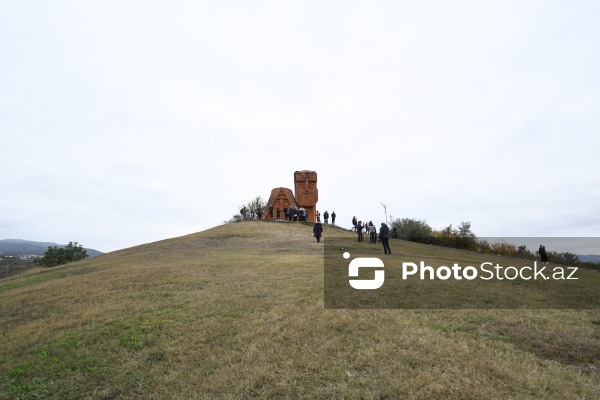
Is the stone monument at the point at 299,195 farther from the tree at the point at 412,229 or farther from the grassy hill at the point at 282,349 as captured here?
the grassy hill at the point at 282,349

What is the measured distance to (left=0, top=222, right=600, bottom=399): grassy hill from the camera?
18.0ft

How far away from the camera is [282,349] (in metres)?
6.86

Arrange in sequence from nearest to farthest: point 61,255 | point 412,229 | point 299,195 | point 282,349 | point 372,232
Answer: point 282,349 → point 372,232 → point 61,255 → point 299,195 → point 412,229

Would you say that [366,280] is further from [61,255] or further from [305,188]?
[61,255]

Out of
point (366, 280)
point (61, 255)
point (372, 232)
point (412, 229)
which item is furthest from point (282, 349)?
point (412, 229)

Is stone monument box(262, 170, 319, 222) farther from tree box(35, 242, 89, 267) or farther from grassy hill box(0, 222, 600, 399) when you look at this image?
grassy hill box(0, 222, 600, 399)

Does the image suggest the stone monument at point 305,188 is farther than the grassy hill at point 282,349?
Yes

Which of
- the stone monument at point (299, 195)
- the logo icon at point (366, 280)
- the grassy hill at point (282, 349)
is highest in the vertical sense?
the stone monument at point (299, 195)

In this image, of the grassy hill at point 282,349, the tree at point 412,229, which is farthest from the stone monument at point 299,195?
the grassy hill at point 282,349

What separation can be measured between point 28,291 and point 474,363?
16049 mm

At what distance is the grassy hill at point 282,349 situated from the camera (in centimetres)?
550

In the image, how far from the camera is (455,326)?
7750 mm

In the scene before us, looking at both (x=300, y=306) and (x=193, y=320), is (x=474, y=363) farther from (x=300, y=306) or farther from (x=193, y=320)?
(x=193, y=320)

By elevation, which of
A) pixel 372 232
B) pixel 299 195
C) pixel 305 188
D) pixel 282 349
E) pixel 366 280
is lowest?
pixel 282 349
